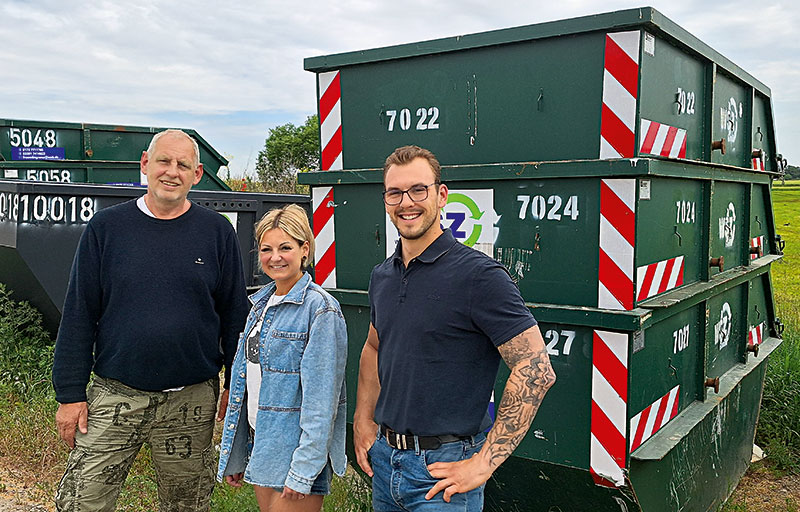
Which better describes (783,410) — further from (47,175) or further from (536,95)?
(47,175)

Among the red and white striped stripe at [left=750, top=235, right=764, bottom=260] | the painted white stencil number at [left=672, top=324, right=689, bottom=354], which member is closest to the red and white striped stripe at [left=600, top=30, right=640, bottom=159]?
the painted white stencil number at [left=672, top=324, right=689, bottom=354]

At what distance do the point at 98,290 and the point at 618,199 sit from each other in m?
2.14

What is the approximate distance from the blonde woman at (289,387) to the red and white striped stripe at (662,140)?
1.39 m

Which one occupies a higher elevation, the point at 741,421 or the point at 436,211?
the point at 436,211

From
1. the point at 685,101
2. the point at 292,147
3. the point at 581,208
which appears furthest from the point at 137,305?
the point at 292,147

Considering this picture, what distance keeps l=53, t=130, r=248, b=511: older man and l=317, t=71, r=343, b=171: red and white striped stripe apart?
0.78m

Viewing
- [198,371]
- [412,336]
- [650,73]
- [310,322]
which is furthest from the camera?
[198,371]

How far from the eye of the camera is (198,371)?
315cm

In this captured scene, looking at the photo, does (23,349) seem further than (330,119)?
Yes

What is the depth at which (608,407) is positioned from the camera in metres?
2.98

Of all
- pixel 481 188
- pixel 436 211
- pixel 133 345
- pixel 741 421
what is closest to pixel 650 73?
pixel 481 188

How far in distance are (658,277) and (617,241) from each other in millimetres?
416

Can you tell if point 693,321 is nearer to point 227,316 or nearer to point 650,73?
point 650,73

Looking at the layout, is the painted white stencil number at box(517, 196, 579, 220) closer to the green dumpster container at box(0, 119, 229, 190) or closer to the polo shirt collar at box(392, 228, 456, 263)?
the polo shirt collar at box(392, 228, 456, 263)
